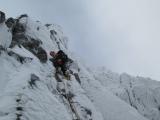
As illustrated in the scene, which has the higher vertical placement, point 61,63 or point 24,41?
point 24,41

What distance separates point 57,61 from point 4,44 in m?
4.91

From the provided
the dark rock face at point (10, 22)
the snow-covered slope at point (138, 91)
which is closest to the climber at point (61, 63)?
the dark rock face at point (10, 22)

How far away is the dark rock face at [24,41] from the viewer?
2694 centimetres

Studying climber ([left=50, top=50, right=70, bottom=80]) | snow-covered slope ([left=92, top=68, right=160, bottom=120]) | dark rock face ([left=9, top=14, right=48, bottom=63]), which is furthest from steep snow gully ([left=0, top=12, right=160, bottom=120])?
snow-covered slope ([left=92, top=68, right=160, bottom=120])

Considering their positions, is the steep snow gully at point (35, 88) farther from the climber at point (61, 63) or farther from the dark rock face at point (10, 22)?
the climber at point (61, 63)

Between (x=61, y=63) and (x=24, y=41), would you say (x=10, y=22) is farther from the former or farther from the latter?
(x=61, y=63)

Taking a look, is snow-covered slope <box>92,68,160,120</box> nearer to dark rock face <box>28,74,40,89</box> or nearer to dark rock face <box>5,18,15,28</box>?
dark rock face <box>5,18,15,28</box>

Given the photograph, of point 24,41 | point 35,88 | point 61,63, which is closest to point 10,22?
point 24,41

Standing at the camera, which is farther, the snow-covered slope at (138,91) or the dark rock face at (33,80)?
the snow-covered slope at (138,91)

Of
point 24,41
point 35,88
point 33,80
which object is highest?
point 24,41

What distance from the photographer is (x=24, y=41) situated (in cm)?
2848

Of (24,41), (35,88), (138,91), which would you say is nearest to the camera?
(35,88)

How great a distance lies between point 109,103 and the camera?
31.7 metres

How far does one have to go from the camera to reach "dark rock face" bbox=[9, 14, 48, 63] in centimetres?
2694
